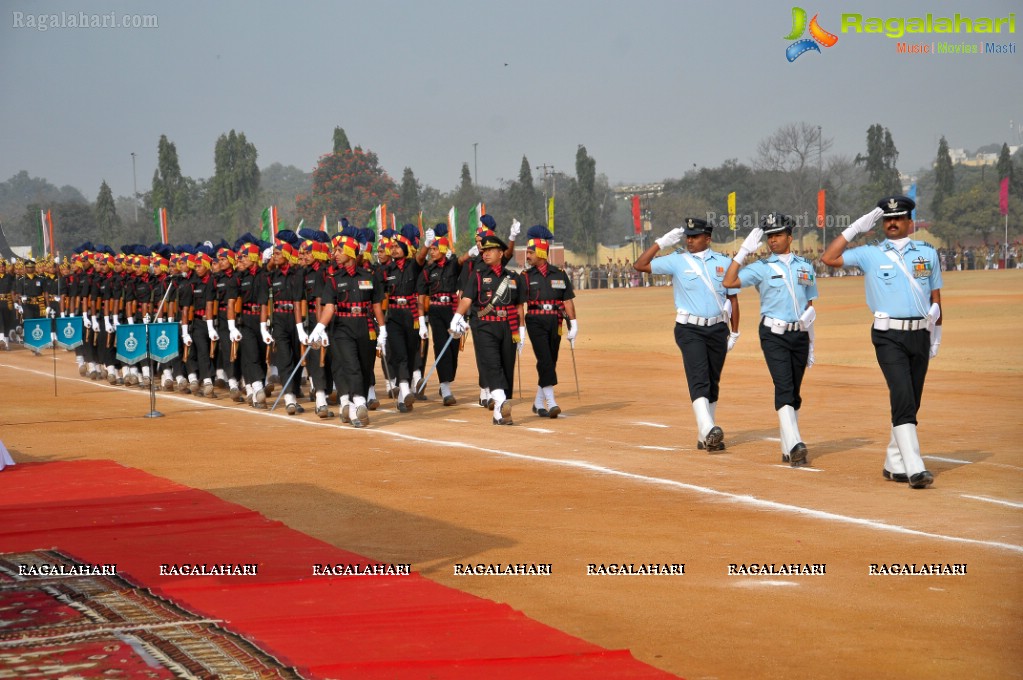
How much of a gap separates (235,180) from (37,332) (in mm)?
58398

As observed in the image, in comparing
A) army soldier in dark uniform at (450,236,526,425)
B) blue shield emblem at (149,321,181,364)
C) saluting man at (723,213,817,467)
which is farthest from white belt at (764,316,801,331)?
blue shield emblem at (149,321,181,364)

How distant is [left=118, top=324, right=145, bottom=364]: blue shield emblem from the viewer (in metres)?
20.1

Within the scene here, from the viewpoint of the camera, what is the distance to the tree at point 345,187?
8506 centimetres

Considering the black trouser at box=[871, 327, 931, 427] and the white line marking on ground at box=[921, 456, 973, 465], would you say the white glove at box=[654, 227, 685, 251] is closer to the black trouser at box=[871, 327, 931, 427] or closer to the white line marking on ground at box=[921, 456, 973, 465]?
the black trouser at box=[871, 327, 931, 427]

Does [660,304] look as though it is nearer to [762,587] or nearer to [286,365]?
[286,365]

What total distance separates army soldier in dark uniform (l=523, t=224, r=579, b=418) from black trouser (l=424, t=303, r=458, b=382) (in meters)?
2.42

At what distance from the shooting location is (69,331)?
23.3 metres

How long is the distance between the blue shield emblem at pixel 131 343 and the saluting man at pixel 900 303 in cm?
1269

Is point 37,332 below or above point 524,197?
below

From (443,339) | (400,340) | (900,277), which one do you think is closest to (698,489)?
(900,277)

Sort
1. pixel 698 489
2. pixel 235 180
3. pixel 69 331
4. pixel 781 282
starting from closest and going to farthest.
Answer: pixel 698 489 < pixel 781 282 < pixel 69 331 < pixel 235 180

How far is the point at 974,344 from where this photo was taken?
1107 inches

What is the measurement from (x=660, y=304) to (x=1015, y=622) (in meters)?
48.9

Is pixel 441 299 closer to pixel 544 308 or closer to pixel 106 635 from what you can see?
pixel 544 308
